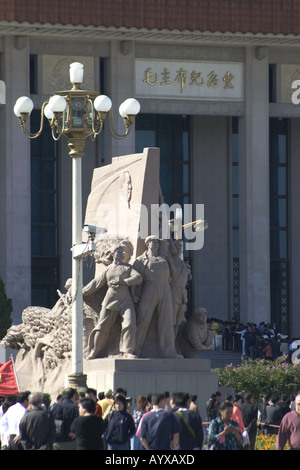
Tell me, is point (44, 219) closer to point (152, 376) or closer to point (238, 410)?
point (152, 376)

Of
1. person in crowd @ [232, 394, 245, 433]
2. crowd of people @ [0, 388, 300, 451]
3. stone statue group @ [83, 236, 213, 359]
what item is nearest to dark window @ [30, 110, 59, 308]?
stone statue group @ [83, 236, 213, 359]

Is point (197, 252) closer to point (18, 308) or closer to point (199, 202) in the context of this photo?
point (199, 202)

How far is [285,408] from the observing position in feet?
74.4

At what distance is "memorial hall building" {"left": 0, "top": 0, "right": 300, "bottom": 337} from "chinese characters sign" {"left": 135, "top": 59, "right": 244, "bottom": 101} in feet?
0.11

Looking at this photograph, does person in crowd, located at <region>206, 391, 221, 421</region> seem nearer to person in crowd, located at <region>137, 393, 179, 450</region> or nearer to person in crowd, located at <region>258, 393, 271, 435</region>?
person in crowd, located at <region>137, 393, 179, 450</region>

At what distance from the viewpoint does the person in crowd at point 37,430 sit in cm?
1464

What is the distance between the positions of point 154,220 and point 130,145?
20232 mm

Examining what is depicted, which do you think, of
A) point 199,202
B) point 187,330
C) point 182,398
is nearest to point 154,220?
point 187,330

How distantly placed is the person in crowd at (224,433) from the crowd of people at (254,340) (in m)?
21.6

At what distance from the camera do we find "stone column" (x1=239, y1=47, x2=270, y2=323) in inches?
1730

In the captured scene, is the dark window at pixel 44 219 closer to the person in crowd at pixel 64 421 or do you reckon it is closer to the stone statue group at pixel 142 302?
the stone statue group at pixel 142 302

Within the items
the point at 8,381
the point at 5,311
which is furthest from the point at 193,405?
the point at 5,311

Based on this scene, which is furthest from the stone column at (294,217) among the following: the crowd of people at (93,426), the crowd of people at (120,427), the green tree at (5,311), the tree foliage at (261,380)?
the crowd of people at (120,427)

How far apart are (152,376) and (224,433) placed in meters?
8.18
